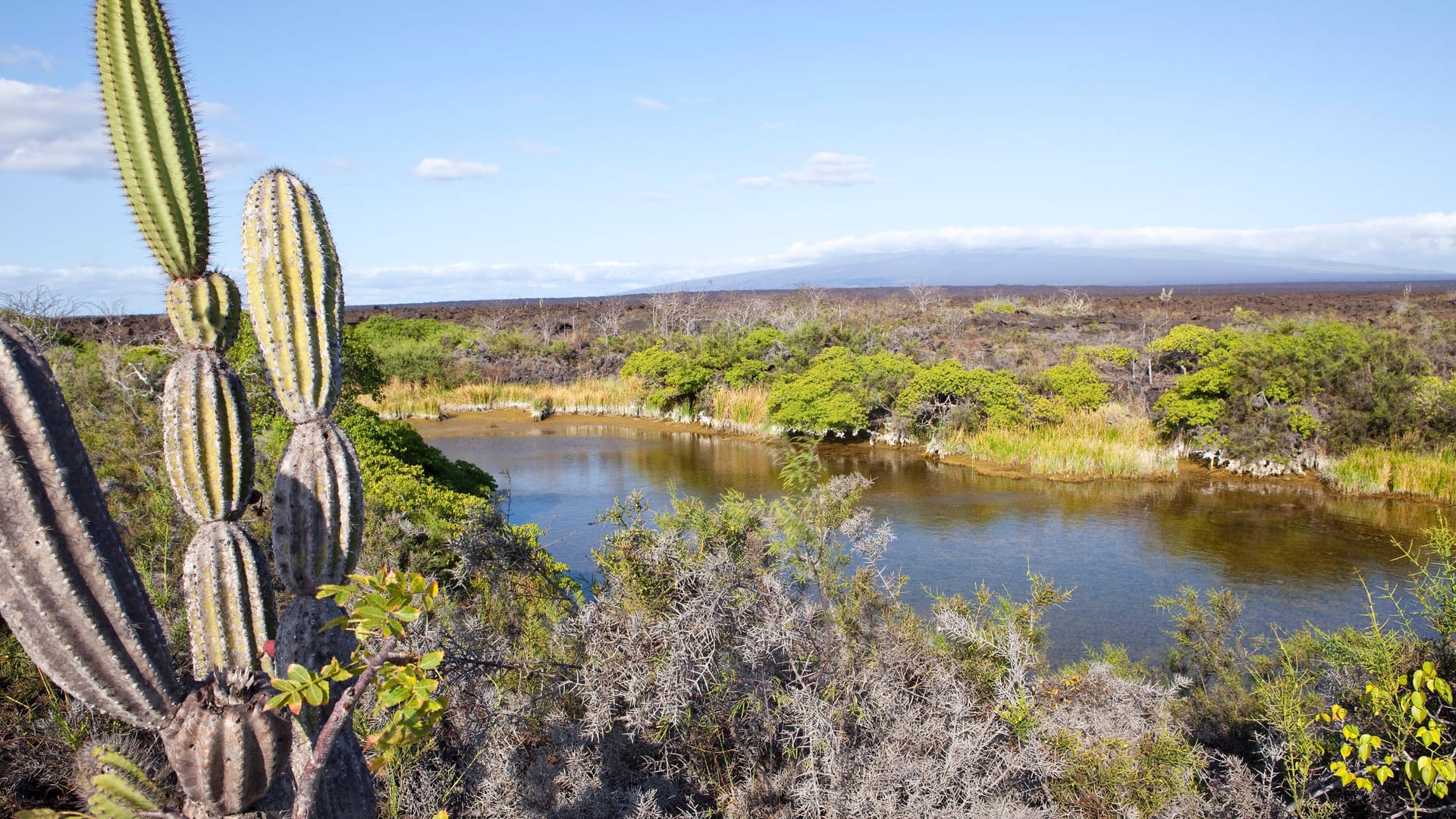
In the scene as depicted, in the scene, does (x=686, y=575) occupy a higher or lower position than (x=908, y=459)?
higher

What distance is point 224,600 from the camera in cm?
279

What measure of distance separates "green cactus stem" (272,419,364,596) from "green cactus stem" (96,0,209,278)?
71 cm

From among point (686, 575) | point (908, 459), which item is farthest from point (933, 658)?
point (908, 459)

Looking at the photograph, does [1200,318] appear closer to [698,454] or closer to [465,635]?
[698,454]

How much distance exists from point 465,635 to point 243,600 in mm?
1931

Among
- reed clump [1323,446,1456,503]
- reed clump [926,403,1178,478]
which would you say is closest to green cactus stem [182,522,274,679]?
reed clump [926,403,1178,478]

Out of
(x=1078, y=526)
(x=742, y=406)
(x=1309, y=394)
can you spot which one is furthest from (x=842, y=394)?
(x=1309, y=394)

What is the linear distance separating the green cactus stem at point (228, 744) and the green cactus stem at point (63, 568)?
9 centimetres

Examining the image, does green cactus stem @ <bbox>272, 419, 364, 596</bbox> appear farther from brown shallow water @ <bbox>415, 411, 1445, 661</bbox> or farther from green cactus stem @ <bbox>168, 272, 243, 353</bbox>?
brown shallow water @ <bbox>415, 411, 1445, 661</bbox>

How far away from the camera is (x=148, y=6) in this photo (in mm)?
2910

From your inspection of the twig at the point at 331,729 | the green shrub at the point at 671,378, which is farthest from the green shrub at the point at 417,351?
the twig at the point at 331,729

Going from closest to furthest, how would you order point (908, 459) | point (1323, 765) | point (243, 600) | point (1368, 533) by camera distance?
point (243, 600) < point (1323, 765) < point (1368, 533) < point (908, 459)

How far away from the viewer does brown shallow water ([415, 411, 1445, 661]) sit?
27.3 ft

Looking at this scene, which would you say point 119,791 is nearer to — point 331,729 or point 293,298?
point 331,729
